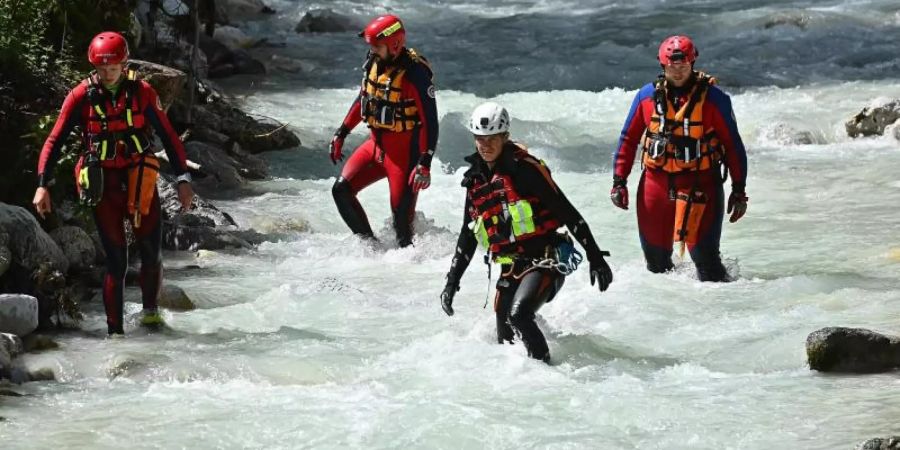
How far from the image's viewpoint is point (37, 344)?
305 inches

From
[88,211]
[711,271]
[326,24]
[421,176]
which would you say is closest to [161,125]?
[88,211]

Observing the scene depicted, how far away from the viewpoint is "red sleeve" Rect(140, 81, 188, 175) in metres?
7.86

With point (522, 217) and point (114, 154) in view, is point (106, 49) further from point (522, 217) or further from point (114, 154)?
point (522, 217)

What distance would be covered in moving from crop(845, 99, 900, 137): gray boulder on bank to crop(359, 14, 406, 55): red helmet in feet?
24.1

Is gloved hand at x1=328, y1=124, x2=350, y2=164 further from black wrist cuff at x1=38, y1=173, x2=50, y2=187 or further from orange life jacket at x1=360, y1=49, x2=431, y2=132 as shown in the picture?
black wrist cuff at x1=38, y1=173, x2=50, y2=187

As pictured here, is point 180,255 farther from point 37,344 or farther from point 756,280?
point 756,280

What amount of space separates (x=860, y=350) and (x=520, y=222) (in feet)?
6.09

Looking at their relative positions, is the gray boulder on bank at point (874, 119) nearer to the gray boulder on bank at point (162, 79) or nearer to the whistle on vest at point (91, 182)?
the gray boulder on bank at point (162, 79)

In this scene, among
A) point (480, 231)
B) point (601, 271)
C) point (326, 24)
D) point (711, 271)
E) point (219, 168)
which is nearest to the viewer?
point (601, 271)

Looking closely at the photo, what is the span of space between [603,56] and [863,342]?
1459 centimetres

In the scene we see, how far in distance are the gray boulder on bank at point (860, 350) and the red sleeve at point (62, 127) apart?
14.0 feet

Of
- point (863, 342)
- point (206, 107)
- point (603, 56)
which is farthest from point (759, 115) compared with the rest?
point (863, 342)

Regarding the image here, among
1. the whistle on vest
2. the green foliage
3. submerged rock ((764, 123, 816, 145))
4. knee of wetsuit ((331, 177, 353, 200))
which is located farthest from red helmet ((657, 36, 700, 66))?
submerged rock ((764, 123, 816, 145))

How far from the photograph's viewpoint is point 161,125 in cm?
787
